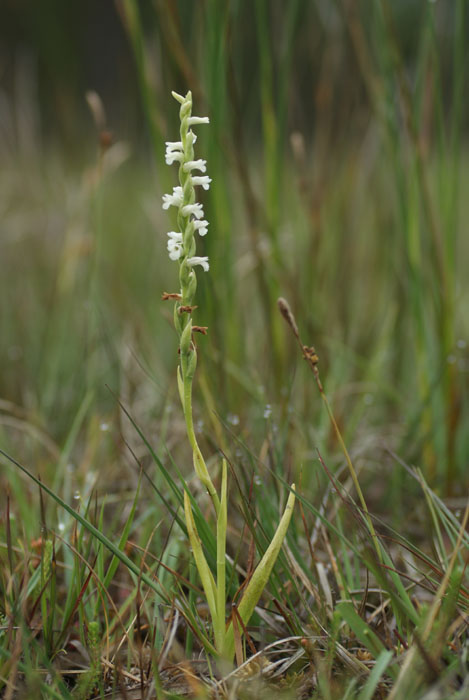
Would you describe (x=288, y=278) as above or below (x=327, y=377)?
above

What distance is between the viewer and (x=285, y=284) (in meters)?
1.40

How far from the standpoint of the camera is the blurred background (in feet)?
3.68

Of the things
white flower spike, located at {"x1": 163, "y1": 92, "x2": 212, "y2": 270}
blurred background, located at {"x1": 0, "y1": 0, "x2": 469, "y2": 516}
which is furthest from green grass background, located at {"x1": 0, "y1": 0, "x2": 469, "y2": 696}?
white flower spike, located at {"x1": 163, "y1": 92, "x2": 212, "y2": 270}

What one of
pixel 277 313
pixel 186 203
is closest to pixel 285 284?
pixel 277 313

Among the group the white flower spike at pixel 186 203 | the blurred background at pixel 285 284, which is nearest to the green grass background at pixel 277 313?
the blurred background at pixel 285 284

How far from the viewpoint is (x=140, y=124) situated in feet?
8.27

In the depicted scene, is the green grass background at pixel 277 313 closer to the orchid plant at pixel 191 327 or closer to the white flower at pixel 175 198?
the orchid plant at pixel 191 327

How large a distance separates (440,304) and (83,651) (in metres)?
0.90

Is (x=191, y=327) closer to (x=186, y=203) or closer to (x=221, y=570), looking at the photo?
(x=186, y=203)

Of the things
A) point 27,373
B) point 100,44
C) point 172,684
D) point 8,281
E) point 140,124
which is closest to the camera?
point 172,684

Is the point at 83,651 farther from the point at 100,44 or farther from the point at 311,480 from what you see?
the point at 100,44

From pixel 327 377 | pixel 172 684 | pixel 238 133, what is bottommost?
pixel 172 684

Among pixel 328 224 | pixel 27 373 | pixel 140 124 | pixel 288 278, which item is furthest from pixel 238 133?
pixel 140 124

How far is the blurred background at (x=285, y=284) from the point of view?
112cm
